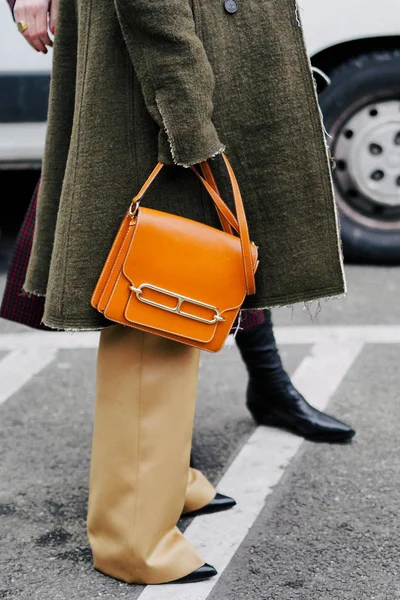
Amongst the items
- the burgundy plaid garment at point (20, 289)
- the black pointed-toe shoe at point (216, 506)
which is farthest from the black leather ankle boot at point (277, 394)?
the burgundy plaid garment at point (20, 289)

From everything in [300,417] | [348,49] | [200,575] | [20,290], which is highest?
[348,49]

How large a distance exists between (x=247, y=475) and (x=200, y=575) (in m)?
0.56

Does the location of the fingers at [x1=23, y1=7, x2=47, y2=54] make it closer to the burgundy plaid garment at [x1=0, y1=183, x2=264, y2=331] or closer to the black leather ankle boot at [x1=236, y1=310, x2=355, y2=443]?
Result: the burgundy plaid garment at [x1=0, y1=183, x2=264, y2=331]

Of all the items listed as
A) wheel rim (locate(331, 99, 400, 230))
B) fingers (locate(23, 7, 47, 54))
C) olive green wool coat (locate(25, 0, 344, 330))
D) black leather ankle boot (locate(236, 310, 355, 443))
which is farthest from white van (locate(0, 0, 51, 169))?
olive green wool coat (locate(25, 0, 344, 330))

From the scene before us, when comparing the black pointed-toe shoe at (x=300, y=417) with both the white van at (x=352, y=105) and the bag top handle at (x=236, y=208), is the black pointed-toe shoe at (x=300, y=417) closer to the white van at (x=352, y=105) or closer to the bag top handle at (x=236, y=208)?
the bag top handle at (x=236, y=208)

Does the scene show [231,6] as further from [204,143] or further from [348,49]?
[348,49]

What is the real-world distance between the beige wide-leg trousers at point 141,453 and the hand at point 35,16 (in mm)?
664

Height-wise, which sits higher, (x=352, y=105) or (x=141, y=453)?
(x=352, y=105)

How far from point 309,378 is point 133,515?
1.38 m

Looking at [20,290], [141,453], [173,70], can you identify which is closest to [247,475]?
[141,453]

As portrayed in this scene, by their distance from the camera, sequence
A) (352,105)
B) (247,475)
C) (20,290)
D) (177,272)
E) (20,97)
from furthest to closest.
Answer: (352,105), (20,97), (247,475), (20,290), (177,272)

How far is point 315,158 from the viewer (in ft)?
6.59

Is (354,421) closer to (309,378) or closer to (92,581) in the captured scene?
(309,378)

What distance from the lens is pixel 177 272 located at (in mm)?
1921
